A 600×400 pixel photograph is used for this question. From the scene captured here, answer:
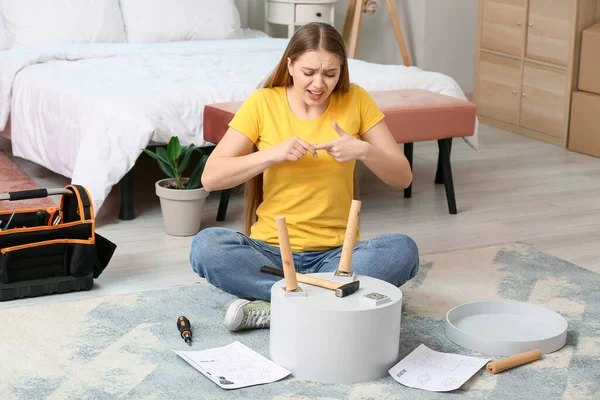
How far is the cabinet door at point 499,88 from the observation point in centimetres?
486

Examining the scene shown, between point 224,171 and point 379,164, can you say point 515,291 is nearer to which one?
point 379,164

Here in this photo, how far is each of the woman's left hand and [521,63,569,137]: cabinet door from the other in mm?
2752

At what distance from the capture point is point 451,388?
1.90 m

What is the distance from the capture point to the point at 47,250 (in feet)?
Answer: 7.88

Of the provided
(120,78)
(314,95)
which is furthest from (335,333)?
(120,78)

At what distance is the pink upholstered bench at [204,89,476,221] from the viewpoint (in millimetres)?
3166

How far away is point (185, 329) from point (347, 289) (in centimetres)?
45

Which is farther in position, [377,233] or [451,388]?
[377,233]

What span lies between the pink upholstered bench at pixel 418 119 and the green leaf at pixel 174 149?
171 mm

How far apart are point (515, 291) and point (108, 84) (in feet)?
5.59

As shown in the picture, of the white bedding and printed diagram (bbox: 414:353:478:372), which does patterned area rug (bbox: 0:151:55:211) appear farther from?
printed diagram (bbox: 414:353:478:372)

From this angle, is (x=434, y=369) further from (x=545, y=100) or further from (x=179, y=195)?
(x=545, y=100)

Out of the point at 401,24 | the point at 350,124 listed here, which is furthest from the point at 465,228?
the point at 401,24

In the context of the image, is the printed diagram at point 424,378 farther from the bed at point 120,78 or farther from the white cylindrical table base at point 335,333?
the bed at point 120,78
